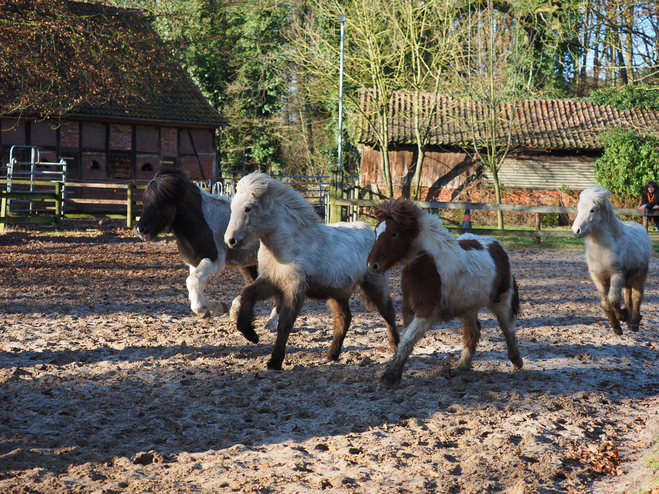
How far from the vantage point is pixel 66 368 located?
5266 mm

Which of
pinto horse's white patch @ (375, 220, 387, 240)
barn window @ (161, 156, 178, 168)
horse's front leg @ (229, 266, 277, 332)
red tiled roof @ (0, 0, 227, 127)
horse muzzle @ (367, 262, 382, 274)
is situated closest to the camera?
horse muzzle @ (367, 262, 382, 274)

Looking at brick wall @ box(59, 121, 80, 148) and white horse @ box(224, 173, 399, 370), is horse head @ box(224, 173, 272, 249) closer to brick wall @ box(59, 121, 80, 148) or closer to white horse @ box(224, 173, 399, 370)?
white horse @ box(224, 173, 399, 370)

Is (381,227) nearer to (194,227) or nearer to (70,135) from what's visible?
(194,227)

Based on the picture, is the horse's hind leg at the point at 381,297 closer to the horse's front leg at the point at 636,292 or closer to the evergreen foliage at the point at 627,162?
the horse's front leg at the point at 636,292

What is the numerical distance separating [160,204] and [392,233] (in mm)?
2970

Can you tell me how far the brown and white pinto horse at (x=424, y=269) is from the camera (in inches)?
184

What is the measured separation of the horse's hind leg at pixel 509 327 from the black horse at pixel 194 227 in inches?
103

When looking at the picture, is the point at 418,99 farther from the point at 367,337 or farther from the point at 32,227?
the point at 367,337

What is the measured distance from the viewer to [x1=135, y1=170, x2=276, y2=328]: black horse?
6.48 meters

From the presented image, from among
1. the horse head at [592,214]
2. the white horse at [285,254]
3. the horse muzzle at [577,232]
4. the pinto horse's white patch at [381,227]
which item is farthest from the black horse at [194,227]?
the horse head at [592,214]

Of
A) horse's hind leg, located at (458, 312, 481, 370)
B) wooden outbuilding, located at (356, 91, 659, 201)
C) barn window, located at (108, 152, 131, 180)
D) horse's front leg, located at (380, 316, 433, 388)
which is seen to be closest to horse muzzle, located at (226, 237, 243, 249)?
horse's front leg, located at (380, 316, 433, 388)

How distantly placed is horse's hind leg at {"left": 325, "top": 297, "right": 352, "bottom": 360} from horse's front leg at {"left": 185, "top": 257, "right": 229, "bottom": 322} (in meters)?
1.29

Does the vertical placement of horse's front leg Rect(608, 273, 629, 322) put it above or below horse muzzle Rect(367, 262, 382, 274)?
below

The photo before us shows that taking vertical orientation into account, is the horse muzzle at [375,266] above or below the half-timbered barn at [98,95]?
below
